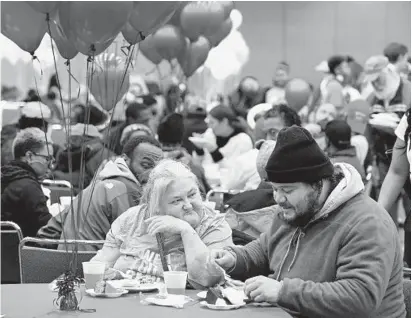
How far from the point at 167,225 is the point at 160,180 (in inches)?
8.4

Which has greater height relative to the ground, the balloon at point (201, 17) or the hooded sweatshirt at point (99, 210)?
the balloon at point (201, 17)

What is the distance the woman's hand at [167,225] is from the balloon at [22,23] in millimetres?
1147

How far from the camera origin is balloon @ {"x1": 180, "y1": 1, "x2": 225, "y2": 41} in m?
7.06

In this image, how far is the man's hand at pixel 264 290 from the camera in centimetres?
265

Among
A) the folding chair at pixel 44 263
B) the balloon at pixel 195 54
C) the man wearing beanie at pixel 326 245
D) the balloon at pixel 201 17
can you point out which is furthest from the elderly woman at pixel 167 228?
the balloon at pixel 195 54

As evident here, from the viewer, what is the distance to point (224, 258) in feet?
9.97

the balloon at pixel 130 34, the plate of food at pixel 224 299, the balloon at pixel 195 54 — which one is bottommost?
the plate of food at pixel 224 299

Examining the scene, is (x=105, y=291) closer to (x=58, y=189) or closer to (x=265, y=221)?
(x=265, y=221)

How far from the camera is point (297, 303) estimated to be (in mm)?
2629

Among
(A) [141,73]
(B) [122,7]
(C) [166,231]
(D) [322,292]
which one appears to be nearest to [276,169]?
(D) [322,292]

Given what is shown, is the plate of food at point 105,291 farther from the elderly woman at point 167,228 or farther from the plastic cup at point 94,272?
the elderly woman at point 167,228

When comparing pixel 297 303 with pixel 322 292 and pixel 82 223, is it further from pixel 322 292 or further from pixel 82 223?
pixel 82 223

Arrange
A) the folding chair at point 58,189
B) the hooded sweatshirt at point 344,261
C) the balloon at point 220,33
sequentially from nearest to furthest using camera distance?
the hooded sweatshirt at point 344,261
the folding chair at point 58,189
the balloon at point 220,33

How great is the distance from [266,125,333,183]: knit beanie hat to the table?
44 centimetres
